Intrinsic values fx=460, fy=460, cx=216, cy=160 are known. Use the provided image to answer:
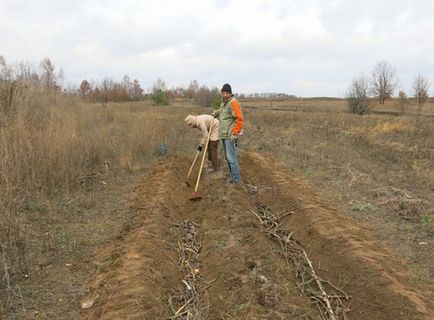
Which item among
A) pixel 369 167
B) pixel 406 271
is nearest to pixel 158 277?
pixel 406 271

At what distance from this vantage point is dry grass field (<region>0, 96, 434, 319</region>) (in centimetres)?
496

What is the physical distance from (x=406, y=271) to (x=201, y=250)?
274cm

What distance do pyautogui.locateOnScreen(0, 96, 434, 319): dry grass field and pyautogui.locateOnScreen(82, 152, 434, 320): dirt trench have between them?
0.03m

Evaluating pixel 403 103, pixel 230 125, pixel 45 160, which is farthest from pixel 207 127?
pixel 403 103

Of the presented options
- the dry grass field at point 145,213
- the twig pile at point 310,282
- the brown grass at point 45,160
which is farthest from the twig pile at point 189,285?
the brown grass at point 45,160

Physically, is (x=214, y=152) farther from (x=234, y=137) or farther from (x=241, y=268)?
(x=241, y=268)

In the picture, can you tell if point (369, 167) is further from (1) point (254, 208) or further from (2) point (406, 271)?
(2) point (406, 271)

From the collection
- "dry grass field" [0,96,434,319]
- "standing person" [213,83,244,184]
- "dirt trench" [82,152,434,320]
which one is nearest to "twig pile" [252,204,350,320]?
"dirt trench" [82,152,434,320]

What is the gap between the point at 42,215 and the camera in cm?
777

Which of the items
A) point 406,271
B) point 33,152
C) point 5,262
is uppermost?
point 33,152

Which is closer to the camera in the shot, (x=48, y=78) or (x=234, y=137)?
(x=234, y=137)

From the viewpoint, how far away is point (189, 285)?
543 centimetres

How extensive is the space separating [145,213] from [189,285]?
2744mm

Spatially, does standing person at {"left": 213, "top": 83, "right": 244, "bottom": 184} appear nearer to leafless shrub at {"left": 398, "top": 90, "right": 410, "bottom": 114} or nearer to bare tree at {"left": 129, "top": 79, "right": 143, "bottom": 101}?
leafless shrub at {"left": 398, "top": 90, "right": 410, "bottom": 114}
